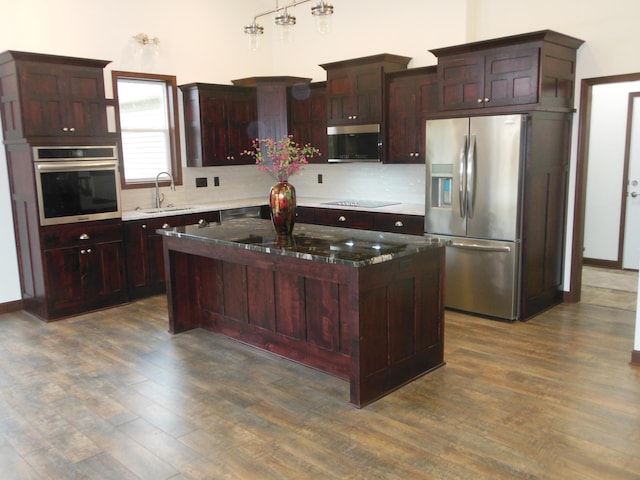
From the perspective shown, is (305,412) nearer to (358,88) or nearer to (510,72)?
(510,72)

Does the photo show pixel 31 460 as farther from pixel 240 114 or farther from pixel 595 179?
pixel 595 179

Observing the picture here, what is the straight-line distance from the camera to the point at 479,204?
4.86 m

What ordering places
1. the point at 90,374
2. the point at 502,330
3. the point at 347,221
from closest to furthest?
the point at 90,374, the point at 502,330, the point at 347,221

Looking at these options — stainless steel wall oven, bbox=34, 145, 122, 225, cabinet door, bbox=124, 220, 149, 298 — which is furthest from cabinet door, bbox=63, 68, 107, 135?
cabinet door, bbox=124, 220, 149, 298

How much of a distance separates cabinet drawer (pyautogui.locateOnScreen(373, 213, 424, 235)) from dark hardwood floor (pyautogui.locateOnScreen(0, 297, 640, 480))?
1.27m

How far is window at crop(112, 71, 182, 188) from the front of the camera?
6.23 meters

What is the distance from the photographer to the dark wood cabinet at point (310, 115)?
6.65 meters

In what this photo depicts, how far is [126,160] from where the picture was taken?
631 centimetres

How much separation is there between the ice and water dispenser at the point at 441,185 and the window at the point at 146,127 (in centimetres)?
330

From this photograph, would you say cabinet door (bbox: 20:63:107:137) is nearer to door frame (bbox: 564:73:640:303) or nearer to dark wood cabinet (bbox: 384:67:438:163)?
dark wood cabinet (bbox: 384:67:438:163)

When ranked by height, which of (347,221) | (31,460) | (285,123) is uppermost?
(285,123)

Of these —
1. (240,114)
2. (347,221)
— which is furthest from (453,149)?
(240,114)

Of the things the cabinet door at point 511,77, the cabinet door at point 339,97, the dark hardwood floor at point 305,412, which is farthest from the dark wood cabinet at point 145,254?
the cabinet door at point 511,77

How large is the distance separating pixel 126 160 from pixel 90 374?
313 cm
